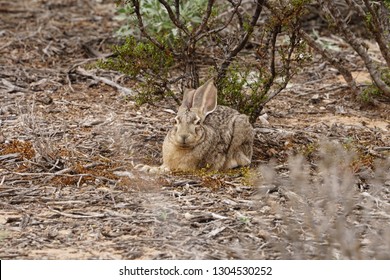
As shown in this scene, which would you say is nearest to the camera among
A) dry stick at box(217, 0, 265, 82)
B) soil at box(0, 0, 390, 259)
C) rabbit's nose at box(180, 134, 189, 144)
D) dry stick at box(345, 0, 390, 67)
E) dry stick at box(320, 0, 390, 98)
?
soil at box(0, 0, 390, 259)

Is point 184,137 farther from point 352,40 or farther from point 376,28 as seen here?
point 376,28

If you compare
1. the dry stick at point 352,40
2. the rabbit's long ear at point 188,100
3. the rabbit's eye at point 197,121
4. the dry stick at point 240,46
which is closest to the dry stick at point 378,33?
the dry stick at point 352,40

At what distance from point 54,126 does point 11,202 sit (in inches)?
109

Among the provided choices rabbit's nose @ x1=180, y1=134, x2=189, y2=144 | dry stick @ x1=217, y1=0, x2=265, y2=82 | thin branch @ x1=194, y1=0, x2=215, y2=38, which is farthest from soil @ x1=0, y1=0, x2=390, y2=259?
thin branch @ x1=194, y1=0, x2=215, y2=38

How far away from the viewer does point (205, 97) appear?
912 centimetres

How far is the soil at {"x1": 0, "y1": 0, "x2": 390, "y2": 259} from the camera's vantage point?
6633 mm

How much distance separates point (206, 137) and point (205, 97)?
449mm

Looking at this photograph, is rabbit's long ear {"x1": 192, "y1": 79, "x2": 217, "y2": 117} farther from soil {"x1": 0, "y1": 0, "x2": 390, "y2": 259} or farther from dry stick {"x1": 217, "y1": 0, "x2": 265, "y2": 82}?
dry stick {"x1": 217, "y1": 0, "x2": 265, "y2": 82}

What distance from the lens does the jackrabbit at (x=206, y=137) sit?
8.79 m

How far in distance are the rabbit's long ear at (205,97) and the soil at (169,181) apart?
0.76 m

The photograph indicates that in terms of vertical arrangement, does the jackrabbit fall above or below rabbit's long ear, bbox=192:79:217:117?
below

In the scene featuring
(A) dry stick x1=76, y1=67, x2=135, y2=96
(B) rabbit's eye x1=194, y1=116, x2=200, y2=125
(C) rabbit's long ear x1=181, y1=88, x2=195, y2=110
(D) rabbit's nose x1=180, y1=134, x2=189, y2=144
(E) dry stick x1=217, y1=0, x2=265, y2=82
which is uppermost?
(E) dry stick x1=217, y1=0, x2=265, y2=82

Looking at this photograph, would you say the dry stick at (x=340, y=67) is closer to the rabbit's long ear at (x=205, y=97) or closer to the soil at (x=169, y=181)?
the soil at (x=169, y=181)

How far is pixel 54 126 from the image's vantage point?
1034 cm
